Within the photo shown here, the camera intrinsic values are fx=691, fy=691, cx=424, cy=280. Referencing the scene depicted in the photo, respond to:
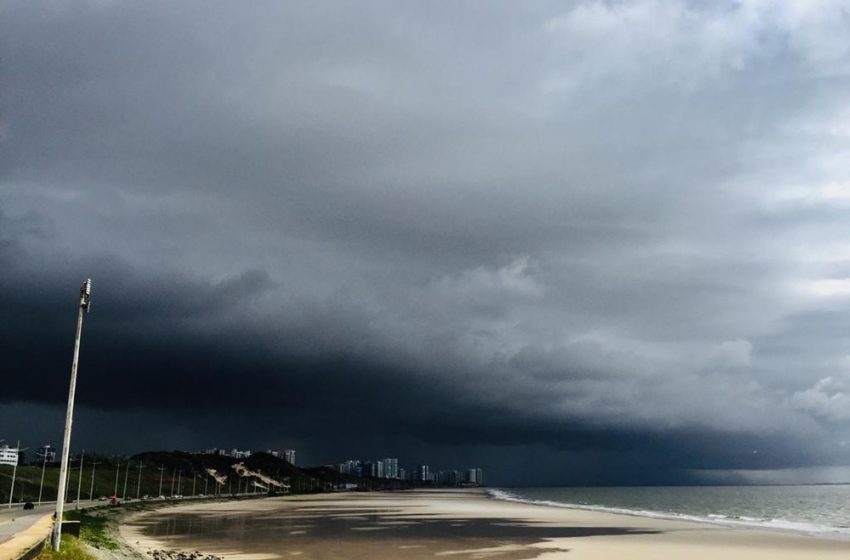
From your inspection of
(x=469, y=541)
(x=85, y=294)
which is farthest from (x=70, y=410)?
(x=469, y=541)

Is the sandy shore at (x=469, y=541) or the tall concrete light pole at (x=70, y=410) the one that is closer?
the tall concrete light pole at (x=70, y=410)

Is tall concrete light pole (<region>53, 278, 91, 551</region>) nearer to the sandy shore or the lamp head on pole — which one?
the lamp head on pole

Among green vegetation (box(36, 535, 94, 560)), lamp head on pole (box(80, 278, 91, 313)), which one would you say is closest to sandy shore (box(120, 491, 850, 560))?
green vegetation (box(36, 535, 94, 560))

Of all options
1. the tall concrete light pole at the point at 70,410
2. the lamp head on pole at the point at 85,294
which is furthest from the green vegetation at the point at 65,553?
the lamp head on pole at the point at 85,294

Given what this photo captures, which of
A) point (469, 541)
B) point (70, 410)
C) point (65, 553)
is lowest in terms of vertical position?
point (469, 541)

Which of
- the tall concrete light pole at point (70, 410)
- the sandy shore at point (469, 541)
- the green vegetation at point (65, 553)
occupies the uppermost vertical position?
the tall concrete light pole at point (70, 410)

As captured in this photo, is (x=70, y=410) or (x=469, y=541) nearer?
(x=70, y=410)

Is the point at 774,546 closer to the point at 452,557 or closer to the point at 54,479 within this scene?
the point at 452,557

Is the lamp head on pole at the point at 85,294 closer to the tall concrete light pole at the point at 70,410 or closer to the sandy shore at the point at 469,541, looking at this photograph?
the tall concrete light pole at the point at 70,410

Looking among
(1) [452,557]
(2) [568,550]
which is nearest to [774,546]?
(2) [568,550]

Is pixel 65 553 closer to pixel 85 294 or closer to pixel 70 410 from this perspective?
pixel 70 410

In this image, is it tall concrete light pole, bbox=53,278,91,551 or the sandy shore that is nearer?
tall concrete light pole, bbox=53,278,91,551
